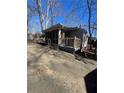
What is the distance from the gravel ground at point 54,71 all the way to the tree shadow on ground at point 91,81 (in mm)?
32

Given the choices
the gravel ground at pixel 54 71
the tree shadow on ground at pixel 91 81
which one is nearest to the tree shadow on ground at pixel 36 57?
the gravel ground at pixel 54 71

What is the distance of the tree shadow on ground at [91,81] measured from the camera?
141cm

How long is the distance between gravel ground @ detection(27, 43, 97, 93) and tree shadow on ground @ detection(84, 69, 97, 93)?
32 mm

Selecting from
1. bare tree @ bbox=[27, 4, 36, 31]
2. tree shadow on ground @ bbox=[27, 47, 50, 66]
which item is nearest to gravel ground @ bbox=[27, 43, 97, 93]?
tree shadow on ground @ bbox=[27, 47, 50, 66]

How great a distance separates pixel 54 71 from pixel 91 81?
0.35 m

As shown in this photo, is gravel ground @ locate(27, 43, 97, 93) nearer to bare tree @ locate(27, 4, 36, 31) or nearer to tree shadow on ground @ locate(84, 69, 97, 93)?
tree shadow on ground @ locate(84, 69, 97, 93)

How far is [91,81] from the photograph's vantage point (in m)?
1.46

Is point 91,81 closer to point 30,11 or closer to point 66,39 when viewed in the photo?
point 66,39

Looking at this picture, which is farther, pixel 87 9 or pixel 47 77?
pixel 87 9
